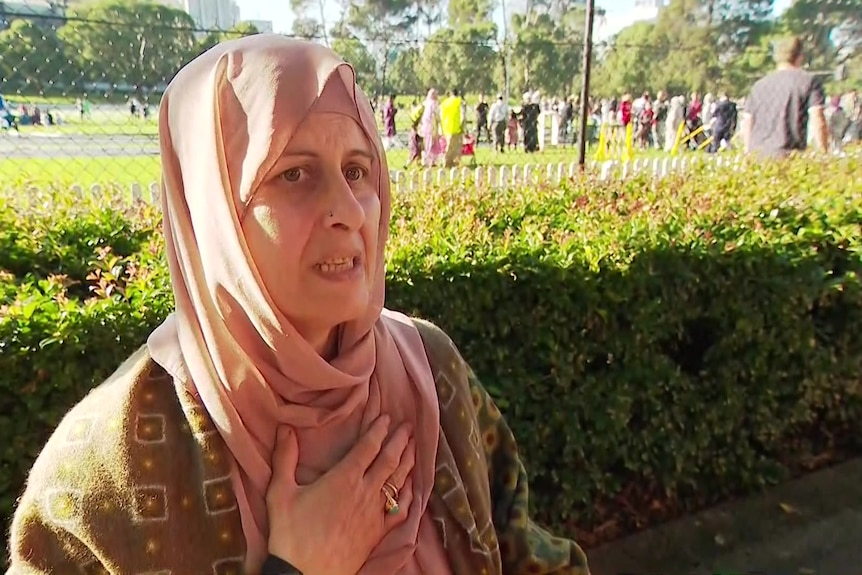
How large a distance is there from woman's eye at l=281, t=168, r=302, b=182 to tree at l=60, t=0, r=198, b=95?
5879 mm

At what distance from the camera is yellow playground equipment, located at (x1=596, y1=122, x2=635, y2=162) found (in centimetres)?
1323

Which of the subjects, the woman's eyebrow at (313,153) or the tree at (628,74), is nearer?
the woman's eyebrow at (313,153)

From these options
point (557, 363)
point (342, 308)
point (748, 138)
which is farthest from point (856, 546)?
point (748, 138)

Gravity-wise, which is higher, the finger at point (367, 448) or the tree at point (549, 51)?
the tree at point (549, 51)

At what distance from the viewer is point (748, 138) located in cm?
679

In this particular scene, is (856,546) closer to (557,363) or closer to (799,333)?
(799,333)

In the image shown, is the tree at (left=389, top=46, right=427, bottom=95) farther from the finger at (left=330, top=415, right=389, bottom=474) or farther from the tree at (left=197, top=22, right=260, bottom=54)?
the finger at (left=330, top=415, right=389, bottom=474)

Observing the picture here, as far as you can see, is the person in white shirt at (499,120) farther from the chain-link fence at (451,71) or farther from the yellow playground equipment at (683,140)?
the yellow playground equipment at (683,140)

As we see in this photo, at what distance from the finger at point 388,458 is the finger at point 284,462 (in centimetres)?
13

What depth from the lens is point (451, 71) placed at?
15234 millimetres

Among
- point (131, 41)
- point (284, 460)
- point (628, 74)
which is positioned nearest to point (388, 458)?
point (284, 460)

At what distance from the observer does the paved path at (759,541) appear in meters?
3.29

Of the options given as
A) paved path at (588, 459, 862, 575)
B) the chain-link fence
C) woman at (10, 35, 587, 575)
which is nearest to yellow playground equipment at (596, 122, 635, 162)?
the chain-link fence

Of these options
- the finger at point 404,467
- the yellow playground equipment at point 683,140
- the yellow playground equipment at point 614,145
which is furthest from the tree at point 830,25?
the finger at point 404,467
